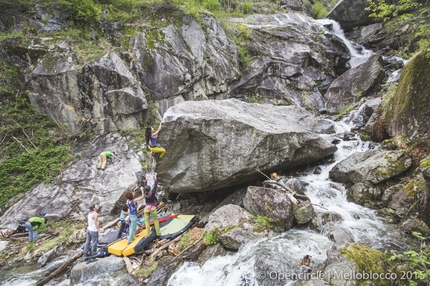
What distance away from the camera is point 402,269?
3998 mm

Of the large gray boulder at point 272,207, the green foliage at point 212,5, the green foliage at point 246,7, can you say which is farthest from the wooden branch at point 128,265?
the green foliage at point 246,7

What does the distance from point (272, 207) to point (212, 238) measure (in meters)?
1.97

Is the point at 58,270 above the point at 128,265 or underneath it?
underneath

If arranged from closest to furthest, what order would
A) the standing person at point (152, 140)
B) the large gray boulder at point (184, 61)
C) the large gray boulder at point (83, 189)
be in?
the standing person at point (152, 140) < the large gray boulder at point (83, 189) < the large gray boulder at point (184, 61)

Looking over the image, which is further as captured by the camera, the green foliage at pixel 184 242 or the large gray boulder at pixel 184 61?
the large gray boulder at pixel 184 61

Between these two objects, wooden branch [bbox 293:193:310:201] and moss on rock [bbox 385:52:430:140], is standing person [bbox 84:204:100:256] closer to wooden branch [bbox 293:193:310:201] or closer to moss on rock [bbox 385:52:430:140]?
wooden branch [bbox 293:193:310:201]

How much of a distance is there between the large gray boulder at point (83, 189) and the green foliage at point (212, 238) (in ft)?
22.1

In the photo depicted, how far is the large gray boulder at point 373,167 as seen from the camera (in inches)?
293

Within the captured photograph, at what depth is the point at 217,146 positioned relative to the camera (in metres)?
8.02

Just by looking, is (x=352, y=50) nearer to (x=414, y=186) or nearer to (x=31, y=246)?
(x=414, y=186)

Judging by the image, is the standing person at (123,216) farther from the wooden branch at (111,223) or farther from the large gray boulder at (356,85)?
the large gray boulder at (356,85)

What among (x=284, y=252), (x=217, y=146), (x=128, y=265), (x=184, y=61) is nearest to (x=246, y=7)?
(x=184, y=61)

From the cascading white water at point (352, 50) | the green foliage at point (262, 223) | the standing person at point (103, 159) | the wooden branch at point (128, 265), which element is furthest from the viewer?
the cascading white water at point (352, 50)

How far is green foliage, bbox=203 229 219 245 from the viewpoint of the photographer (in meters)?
6.30
